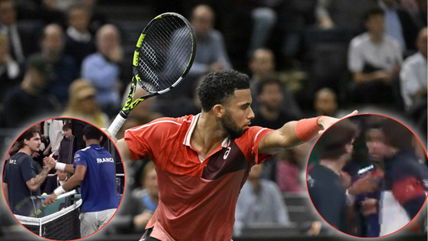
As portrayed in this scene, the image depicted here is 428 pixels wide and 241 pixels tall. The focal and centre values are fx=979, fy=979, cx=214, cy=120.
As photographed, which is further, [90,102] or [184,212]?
[90,102]

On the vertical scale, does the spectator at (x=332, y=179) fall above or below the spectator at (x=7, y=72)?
above

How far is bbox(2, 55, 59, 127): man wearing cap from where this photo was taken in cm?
955

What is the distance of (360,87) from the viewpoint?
34.3ft

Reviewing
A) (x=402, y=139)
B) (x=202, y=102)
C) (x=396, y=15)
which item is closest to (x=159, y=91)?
(x=202, y=102)

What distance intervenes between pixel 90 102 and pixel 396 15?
3.91 metres

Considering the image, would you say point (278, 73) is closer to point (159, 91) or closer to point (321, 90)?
point (321, 90)

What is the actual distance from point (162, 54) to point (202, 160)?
2.50 ft

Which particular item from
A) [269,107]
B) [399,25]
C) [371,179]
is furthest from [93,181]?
[399,25]

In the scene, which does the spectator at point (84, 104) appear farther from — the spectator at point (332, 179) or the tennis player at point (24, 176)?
the spectator at point (332, 179)

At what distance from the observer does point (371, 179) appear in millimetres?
5645

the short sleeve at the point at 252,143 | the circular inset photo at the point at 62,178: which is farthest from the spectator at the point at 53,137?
the short sleeve at the point at 252,143

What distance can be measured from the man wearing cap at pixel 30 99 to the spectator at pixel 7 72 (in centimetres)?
39

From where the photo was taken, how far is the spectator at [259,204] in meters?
8.95

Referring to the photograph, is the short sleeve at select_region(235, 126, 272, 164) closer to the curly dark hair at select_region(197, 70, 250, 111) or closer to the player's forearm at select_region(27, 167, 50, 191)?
the curly dark hair at select_region(197, 70, 250, 111)
